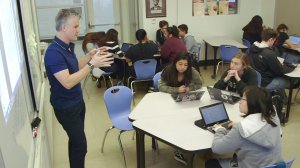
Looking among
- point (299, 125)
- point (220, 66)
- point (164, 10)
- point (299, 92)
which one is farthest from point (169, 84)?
point (220, 66)

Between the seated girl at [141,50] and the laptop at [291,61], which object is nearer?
the laptop at [291,61]

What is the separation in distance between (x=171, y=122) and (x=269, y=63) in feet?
6.62

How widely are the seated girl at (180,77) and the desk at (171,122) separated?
0.56 ft

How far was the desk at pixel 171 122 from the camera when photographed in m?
2.36

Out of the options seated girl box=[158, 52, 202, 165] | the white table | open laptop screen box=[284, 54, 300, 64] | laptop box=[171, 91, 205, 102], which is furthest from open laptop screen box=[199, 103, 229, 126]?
open laptop screen box=[284, 54, 300, 64]

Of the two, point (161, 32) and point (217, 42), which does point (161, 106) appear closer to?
point (161, 32)

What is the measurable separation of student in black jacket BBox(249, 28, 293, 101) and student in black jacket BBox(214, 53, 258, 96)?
75 cm

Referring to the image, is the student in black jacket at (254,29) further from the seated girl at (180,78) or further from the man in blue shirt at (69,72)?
the man in blue shirt at (69,72)

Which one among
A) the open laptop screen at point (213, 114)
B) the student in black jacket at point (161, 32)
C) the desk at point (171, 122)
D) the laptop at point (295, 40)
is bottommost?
the desk at point (171, 122)

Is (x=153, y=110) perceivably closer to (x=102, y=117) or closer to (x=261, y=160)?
(x=261, y=160)

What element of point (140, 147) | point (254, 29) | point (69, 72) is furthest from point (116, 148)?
point (254, 29)

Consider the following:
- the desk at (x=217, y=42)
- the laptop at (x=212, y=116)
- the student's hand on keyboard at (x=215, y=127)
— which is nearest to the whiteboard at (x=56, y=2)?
the desk at (x=217, y=42)

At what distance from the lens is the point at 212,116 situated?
2.61 m

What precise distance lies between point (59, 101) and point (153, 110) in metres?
0.88
